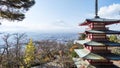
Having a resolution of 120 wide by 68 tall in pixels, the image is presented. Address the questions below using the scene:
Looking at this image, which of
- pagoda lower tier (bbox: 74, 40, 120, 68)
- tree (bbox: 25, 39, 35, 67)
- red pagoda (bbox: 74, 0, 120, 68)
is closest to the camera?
pagoda lower tier (bbox: 74, 40, 120, 68)

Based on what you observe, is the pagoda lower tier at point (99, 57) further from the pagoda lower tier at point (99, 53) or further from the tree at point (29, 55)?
the tree at point (29, 55)

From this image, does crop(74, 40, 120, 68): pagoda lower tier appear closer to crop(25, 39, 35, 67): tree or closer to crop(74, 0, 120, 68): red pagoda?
crop(74, 0, 120, 68): red pagoda

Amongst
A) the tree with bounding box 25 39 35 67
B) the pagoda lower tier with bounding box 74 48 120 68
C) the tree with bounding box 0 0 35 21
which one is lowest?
the tree with bounding box 25 39 35 67

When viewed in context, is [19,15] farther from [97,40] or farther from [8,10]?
[97,40]

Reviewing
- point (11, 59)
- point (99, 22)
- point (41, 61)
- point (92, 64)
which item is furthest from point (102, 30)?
point (41, 61)

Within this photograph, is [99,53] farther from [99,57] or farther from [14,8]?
[14,8]

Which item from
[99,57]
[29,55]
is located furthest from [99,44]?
[29,55]

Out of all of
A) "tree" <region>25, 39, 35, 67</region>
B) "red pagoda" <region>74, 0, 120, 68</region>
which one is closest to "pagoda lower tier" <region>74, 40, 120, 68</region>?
"red pagoda" <region>74, 0, 120, 68</region>

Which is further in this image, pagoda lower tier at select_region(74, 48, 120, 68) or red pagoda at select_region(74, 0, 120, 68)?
red pagoda at select_region(74, 0, 120, 68)

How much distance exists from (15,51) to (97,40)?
1748 cm

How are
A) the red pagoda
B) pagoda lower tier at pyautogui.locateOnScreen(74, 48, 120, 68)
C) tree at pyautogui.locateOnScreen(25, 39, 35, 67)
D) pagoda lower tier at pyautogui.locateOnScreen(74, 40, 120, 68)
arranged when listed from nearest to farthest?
pagoda lower tier at pyautogui.locateOnScreen(74, 48, 120, 68) → pagoda lower tier at pyautogui.locateOnScreen(74, 40, 120, 68) → the red pagoda → tree at pyautogui.locateOnScreen(25, 39, 35, 67)

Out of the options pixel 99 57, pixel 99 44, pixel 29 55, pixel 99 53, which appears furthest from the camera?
pixel 29 55

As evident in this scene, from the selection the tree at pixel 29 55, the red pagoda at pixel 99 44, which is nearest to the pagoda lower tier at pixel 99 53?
the red pagoda at pixel 99 44

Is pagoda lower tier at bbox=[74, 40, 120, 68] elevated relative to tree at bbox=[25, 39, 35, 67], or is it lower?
elevated
